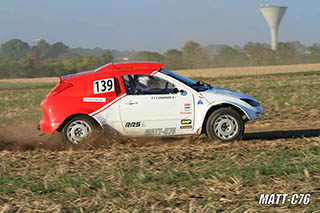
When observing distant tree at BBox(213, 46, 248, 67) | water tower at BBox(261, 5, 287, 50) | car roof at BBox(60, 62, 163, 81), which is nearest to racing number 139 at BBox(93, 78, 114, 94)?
car roof at BBox(60, 62, 163, 81)

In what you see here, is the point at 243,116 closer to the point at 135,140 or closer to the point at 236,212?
the point at 135,140

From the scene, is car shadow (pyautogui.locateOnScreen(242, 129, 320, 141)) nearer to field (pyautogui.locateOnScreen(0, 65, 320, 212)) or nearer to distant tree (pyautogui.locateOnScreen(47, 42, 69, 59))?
field (pyautogui.locateOnScreen(0, 65, 320, 212))

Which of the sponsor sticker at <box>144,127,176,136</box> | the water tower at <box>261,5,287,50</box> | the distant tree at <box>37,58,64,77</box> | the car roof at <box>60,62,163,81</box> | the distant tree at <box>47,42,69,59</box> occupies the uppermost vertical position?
the water tower at <box>261,5,287,50</box>

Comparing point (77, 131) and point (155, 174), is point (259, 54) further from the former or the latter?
point (155, 174)

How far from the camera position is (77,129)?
9.00 meters

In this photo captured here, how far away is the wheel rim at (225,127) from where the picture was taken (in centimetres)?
890

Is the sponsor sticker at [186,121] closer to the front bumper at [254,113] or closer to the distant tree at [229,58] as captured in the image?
the front bumper at [254,113]

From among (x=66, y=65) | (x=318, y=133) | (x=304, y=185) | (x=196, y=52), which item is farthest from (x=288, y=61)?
(x=304, y=185)

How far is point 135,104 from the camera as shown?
887 centimetres

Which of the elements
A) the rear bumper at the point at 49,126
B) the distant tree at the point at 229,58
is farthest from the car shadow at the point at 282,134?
the distant tree at the point at 229,58

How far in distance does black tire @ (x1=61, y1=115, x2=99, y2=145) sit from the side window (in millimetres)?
1057

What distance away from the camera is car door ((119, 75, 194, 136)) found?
8.88 metres

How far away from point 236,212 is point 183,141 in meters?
4.45

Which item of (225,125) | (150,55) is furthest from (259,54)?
(225,125)
